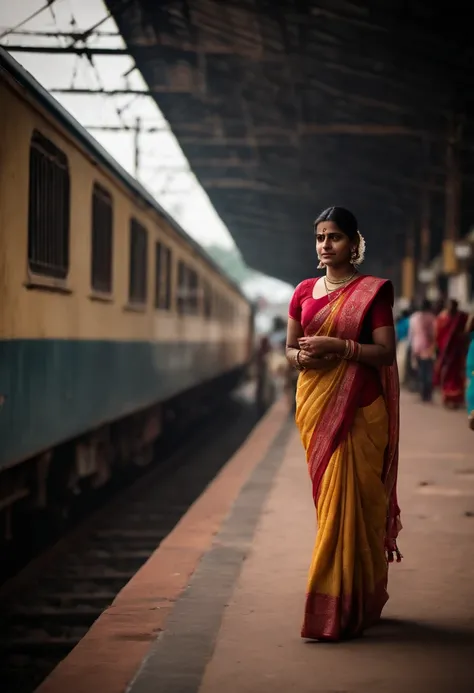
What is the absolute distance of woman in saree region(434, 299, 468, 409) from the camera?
1598 centimetres

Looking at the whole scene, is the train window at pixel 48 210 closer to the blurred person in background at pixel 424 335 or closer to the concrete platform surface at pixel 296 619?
the concrete platform surface at pixel 296 619

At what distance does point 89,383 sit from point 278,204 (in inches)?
989

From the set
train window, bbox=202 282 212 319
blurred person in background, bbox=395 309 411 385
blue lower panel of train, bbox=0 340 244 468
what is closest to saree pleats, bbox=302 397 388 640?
blue lower panel of train, bbox=0 340 244 468

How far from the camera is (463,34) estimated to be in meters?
14.8

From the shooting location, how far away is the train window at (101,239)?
8.72 m

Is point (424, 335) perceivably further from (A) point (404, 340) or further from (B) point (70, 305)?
(B) point (70, 305)

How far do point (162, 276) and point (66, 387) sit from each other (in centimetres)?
549

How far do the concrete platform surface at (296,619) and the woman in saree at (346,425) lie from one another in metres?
0.17

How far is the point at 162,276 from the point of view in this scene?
12.9m

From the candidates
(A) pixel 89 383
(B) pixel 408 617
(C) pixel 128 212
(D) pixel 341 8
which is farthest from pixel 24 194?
(D) pixel 341 8

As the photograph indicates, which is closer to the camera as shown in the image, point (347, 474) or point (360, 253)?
point (347, 474)

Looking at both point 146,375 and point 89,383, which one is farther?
point 146,375

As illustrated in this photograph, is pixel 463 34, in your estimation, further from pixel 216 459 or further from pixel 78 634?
pixel 78 634

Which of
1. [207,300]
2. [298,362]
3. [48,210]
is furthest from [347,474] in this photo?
[207,300]
